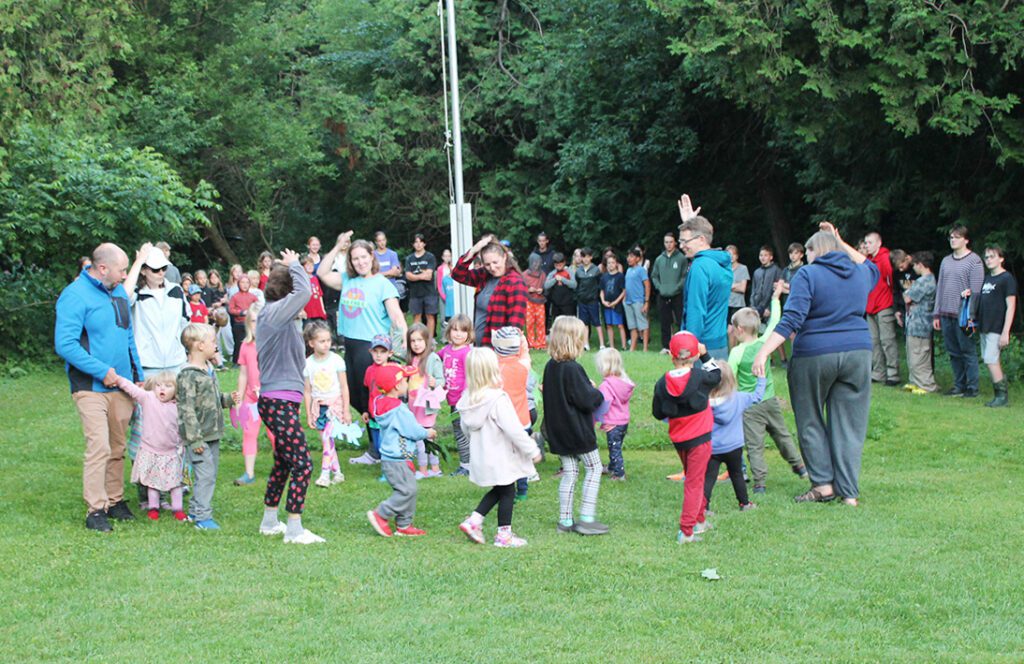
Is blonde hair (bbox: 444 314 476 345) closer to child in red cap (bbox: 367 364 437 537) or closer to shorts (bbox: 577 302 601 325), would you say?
child in red cap (bbox: 367 364 437 537)

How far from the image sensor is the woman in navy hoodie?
8.32m

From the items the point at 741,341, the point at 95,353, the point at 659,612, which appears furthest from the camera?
the point at 741,341

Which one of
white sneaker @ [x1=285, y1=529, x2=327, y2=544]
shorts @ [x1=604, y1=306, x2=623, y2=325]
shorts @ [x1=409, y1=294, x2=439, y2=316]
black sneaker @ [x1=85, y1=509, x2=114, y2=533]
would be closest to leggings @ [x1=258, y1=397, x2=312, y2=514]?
white sneaker @ [x1=285, y1=529, x2=327, y2=544]

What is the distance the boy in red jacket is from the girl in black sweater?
21.5 inches

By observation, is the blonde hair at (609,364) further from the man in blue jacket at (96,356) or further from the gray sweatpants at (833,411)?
the man in blue jacket at (96,356)

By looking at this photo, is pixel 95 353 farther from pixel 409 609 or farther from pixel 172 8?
pixel 172 8

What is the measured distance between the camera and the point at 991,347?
1374 cm

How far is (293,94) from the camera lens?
110 feet

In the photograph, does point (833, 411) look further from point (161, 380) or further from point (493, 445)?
point (161, 380)

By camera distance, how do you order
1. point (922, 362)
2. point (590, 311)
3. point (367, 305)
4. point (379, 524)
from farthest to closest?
point (590, 311) < point (922, 362) < point (367, 305) < point (379, 524)

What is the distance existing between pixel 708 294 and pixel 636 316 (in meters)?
11.1

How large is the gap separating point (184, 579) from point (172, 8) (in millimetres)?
26335

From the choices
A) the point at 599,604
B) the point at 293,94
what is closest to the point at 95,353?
the point at 599,604

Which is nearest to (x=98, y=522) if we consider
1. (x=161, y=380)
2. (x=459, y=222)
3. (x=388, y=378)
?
(x=161, y=380)
